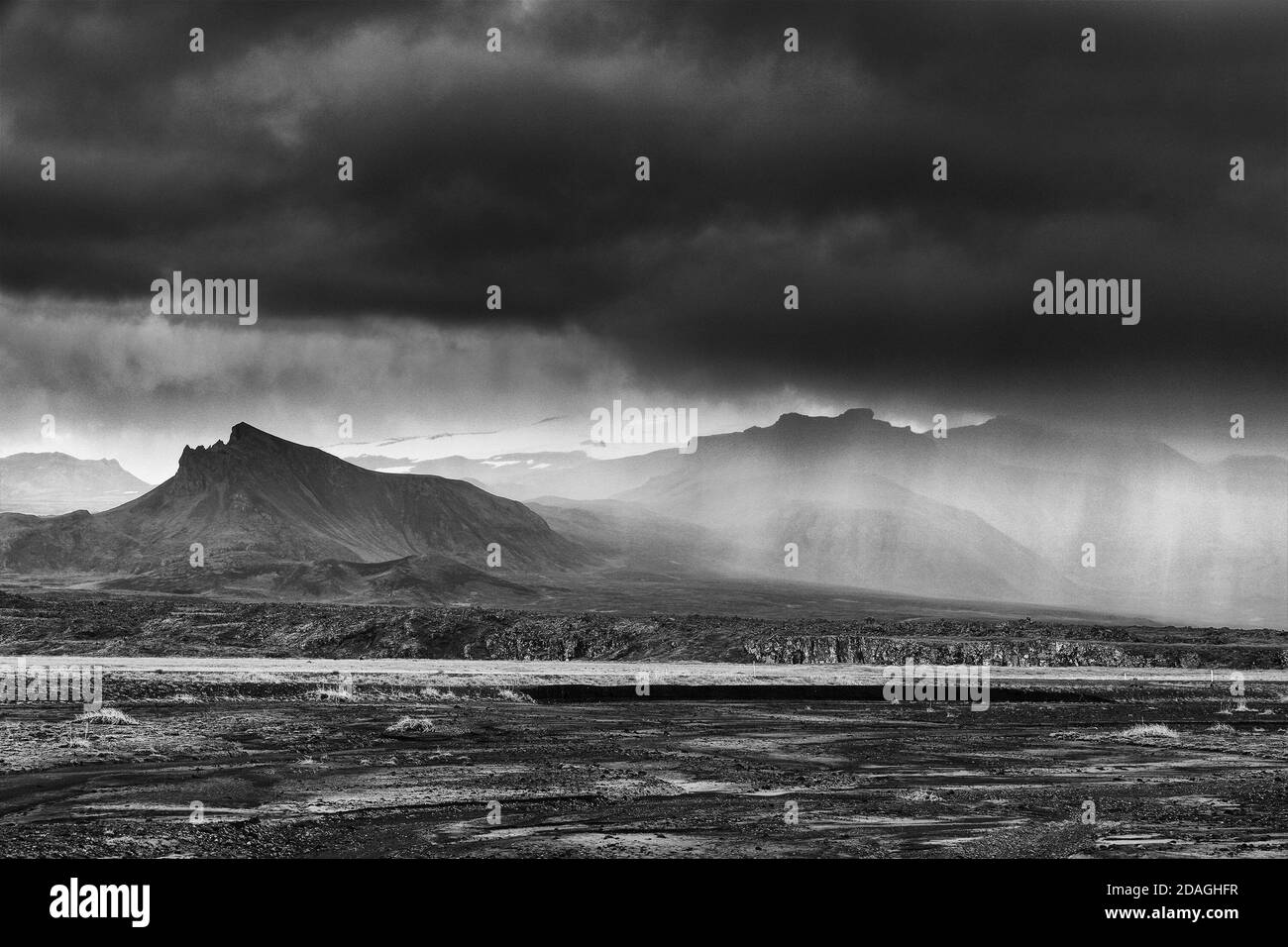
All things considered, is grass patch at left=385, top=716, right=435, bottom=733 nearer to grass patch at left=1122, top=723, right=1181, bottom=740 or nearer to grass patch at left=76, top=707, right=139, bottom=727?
grass patch at left=76, top=707, right=139, bottom=727

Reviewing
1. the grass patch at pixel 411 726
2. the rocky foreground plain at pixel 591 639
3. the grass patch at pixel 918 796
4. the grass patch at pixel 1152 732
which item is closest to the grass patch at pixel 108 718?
the grass patch at pixel 411 726

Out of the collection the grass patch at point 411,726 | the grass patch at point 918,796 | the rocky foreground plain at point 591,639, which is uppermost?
the grass patch at point 918,796

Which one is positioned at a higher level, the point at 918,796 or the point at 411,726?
the point at 918,796

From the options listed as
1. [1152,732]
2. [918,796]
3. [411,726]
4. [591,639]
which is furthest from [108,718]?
[591,639]

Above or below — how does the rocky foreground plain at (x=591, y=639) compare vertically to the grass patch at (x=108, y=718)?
below

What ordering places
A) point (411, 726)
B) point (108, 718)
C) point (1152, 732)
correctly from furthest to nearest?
point (1152, 732) < point (411, 726) < point (108, 718)

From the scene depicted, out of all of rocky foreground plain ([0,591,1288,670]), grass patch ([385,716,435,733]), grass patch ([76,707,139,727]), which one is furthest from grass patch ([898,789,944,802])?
rocky foreground plain ([0,591,1288,670])

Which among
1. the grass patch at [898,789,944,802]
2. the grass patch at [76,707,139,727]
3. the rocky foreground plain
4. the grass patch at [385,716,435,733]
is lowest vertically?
the rocky foreground plain

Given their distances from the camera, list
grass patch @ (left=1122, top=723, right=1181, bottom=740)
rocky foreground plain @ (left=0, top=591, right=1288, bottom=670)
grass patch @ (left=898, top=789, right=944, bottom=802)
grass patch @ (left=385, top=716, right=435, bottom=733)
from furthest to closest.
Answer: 1. rocky foreground plain @ (left=0, top=591, right=1288, bottom=670)
2. grass patch @ (left=1122, top=723, right=1181, bottom=740)
3. grass patch @ (left=385, top=716, right=435, bottom=733)
4. grass patch @ (left=898, top=789, right=944, bottom=802)

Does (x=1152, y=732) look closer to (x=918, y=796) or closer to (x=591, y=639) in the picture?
(x=918, y=796)

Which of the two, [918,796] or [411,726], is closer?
[918,796]

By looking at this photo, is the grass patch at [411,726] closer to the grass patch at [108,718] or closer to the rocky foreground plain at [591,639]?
the grass patch at [108,718]
